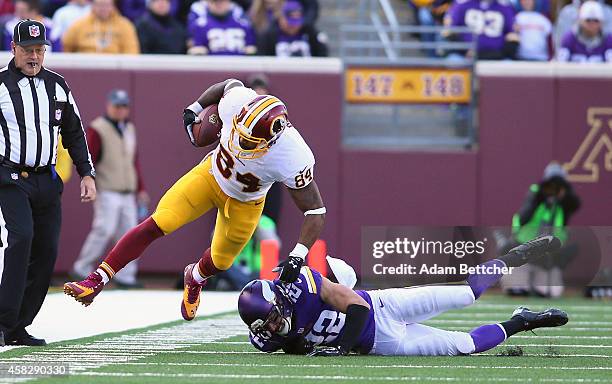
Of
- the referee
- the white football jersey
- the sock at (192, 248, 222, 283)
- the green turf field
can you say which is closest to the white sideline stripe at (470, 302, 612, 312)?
the green turf field

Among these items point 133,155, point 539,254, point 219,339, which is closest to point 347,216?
point 133,155

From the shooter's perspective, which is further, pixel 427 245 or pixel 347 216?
pixel 347 216

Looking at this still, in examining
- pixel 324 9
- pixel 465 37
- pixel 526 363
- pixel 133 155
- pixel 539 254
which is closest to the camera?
pixel 526 363

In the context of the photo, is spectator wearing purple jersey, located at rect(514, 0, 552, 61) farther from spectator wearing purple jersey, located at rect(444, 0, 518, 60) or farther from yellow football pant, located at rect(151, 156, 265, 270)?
yellow football pant, located at rect(151, 156, 265, 270)

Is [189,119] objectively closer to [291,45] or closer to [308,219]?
[308,219]

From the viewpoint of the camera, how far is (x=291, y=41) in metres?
14.3

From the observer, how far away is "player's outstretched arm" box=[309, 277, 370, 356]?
6812mm

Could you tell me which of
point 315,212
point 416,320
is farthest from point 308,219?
point 416,320

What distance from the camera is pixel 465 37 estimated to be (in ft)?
47.8

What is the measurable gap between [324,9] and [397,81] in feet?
6.72

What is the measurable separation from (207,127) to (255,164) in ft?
1.65

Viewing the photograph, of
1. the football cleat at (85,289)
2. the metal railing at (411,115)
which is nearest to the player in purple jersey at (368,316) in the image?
the football cleat at (85,289)

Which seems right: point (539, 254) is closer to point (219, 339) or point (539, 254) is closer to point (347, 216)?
point (219, 339)

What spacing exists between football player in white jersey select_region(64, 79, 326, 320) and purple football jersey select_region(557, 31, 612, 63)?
737 centimetres
